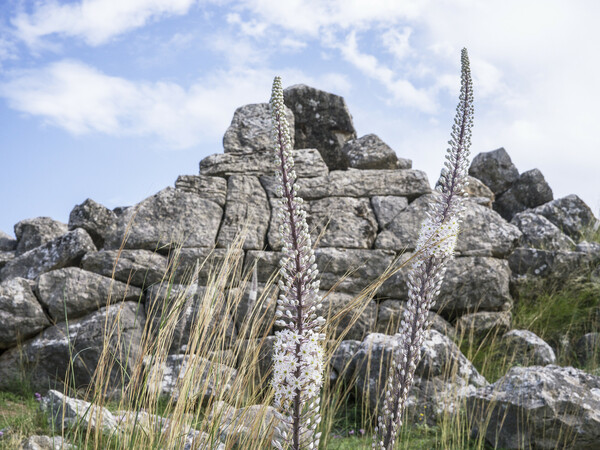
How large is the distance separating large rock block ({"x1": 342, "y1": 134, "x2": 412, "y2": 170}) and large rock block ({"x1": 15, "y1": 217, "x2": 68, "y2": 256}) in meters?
6.36

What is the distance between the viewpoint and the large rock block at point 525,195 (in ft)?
47.2

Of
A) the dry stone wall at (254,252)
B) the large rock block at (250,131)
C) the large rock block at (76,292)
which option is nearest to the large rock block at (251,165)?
the dry stone wall at (254,252)

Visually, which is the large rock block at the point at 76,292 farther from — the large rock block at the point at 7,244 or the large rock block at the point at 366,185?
the large rock block at the point at 7,244

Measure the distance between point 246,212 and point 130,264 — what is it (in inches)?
80.4

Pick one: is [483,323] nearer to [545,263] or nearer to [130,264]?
[545,263]

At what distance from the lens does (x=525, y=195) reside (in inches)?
573

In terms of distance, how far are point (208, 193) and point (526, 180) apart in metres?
9.70

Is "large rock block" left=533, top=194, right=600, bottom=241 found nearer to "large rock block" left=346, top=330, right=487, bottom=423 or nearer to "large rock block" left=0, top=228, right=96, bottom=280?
"large rock block" left=346, top=330, right=487, bottom=423

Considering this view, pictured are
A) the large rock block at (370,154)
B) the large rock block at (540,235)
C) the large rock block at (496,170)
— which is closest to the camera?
the large rock block at (370,154)

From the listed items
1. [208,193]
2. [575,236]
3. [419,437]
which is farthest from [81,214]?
[575,236]

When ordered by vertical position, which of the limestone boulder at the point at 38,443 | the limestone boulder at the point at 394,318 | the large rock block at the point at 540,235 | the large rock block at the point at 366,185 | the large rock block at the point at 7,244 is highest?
the large rock block at the point at 366,185

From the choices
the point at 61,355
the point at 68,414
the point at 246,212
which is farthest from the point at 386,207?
the point at 68,414

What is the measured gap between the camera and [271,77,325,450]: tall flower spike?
91.2 inches

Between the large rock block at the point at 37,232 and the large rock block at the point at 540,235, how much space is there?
965 centimetres
